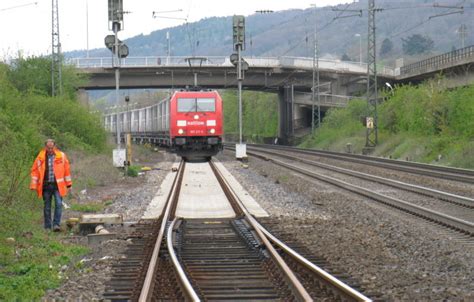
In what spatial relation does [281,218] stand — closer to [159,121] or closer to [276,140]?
[159,121]

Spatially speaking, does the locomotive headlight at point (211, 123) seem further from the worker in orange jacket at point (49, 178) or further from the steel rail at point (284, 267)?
the worker in orange jacket at point (49, 178)

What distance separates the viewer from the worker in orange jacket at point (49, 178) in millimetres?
13367

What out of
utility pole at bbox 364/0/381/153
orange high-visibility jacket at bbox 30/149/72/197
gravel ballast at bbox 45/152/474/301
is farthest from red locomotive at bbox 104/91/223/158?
orange high-visibility jacket at bbox 30/149/72/197

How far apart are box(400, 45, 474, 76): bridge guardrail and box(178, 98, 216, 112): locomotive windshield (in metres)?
19.1

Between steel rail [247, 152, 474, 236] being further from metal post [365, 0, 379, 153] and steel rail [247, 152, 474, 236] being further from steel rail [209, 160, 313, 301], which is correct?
metal post [365, 0, 379, 153]

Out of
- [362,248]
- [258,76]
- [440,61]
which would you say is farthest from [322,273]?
[258,76]

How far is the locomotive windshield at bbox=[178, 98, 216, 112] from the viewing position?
36.5 metres

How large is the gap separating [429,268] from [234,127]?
3541 inches

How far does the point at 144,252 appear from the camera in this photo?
10.5m

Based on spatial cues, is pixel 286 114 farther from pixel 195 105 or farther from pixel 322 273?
pixel 322 273

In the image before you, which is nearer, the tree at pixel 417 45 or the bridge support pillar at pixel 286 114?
the bridge support pillar at pixel 286 114

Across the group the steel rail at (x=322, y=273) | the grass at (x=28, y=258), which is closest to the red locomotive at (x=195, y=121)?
the grass at (x=28, y=258)

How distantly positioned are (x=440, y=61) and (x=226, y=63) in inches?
675

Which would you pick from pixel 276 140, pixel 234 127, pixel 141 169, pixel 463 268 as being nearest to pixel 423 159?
pixel 141 169
